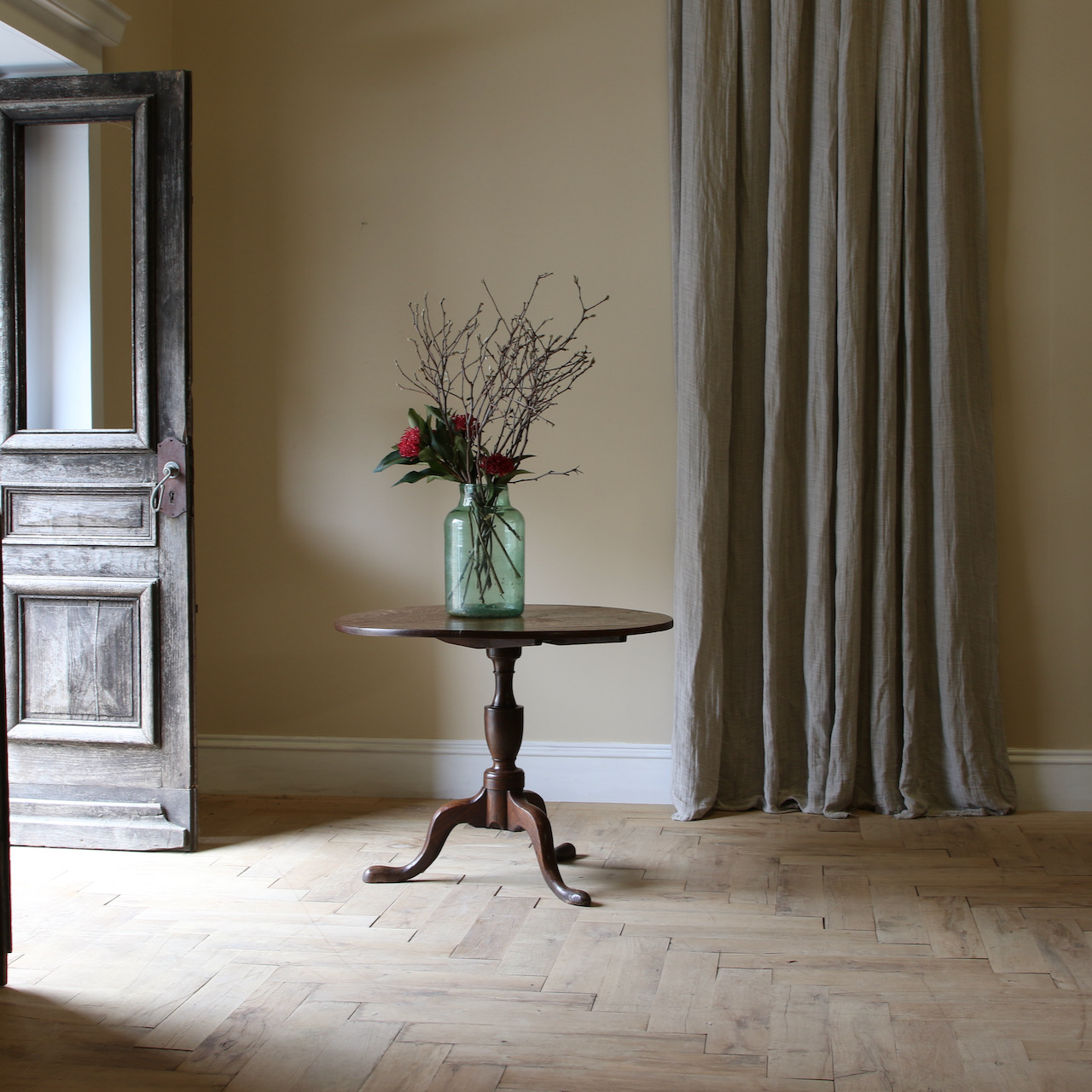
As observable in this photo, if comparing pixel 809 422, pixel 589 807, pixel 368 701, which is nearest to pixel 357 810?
pixel 368 701

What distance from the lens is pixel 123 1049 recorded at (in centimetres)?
167

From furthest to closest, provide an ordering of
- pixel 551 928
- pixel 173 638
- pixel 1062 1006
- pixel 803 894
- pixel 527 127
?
pixel 527 127 < pixel 173 638 < pixel 803 894 < pixel 551 928 < pixel 1062 1006

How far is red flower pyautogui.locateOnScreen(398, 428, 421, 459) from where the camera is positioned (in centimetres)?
237

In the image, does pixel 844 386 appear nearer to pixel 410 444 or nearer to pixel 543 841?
pixel 410 444

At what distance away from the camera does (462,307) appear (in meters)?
3.21

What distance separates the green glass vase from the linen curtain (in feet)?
2.45

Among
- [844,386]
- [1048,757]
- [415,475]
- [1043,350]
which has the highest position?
[1043,350]

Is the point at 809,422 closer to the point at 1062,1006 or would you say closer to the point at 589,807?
Answer: the point at 589,807

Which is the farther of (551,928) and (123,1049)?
(551,928)

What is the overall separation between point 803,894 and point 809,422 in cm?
127

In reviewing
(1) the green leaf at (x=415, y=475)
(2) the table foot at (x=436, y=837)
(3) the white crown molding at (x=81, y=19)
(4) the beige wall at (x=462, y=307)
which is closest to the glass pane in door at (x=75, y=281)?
(3) the white crown molding at (x=81, y=19)

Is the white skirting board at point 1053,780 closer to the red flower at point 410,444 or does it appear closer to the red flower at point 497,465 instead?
the red flower at point 497,465

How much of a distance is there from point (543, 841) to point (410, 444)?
93cm

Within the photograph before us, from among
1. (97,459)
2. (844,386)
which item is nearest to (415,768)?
(97,459)
